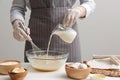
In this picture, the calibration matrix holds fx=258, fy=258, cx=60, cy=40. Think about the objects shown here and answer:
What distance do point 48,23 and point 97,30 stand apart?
3.30 ft

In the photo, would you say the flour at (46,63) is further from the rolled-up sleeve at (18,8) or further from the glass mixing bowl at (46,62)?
the rolled-up sleeve at (18,8)

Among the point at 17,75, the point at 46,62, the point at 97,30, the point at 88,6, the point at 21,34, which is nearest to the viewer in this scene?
the point at 17,75

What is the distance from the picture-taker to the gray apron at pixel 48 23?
1461 millimetres

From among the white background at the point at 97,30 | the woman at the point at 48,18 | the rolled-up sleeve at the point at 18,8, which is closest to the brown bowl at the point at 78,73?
the woman at the point at 48,18

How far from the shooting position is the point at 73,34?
118cm

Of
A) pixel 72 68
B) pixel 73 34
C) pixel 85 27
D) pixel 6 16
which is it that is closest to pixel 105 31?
pixel 85 27

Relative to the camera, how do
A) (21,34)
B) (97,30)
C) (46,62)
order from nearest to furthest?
(46,62)
(21,34)
(97,30)

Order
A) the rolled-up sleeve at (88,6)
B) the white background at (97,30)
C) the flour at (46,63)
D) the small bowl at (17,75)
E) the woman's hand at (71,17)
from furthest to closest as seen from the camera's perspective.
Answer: the white background at (97,30)
the rolled-up sleeve at (88,6)
the woman's hand at (71,17)
the flour at (46,63)
the small bowl at (17,75)

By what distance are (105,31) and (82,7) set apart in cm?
103

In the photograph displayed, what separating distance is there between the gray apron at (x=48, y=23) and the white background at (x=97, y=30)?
0.90 meters

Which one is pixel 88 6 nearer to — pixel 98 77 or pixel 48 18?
pixel 48 18

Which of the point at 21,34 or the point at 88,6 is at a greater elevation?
the point at 88,6

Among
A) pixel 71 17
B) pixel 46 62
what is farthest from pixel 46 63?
pixel 71 17

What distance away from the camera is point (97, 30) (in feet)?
7.86
